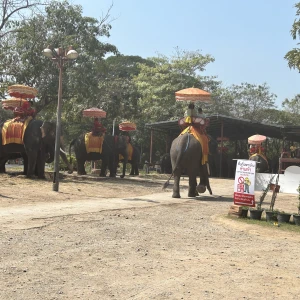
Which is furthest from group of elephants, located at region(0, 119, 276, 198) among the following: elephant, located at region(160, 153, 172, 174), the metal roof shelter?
elephant, located at region(160, 153, 172, 174)

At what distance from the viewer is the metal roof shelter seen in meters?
28.4

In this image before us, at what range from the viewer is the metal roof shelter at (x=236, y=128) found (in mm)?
28375

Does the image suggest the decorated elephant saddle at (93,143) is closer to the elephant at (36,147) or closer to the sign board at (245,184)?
the elephant at (36,147)

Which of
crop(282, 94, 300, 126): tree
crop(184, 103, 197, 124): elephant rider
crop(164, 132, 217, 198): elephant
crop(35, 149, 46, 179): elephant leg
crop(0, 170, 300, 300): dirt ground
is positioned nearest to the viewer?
crop(0, 170, 300, 300): dirt ground

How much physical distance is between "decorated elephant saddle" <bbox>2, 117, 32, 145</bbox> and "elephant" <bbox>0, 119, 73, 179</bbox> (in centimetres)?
15

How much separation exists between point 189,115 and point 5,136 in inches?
278

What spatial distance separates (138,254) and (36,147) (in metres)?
11.5

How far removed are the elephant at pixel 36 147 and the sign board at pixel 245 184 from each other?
24.0ft

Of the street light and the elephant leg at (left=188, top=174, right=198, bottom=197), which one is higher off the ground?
the street light

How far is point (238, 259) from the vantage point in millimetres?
5984

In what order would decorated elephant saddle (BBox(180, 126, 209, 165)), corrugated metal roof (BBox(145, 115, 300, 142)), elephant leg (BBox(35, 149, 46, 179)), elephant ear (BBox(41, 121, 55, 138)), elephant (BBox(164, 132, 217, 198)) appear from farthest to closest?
1. corrugated metal roof (BBox(145, 115, 300, 142))
2. elephant leg (BBox(35, 149, 46, 179))
3. elephant ear (BBox(41, 121, 55, 138))
4. decorated elephant saddle (BBox(180, 126, 209, 165))
5. elephant (BBox(164, 132, 217, 198))

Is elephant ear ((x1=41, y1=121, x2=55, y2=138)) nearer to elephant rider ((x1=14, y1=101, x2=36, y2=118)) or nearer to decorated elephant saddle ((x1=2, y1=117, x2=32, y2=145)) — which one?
decorated elephant saddle ((x1=2, y1=117, x2=32, y2=145))

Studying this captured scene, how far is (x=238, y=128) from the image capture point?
34.1 m

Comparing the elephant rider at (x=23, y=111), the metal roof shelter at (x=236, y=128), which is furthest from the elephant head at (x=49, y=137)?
the metal roof shelter at (x=236, y=128)
